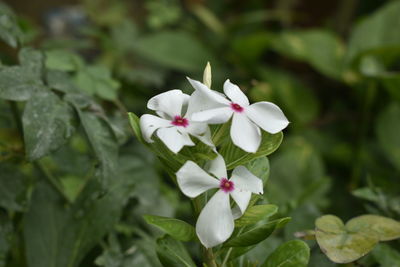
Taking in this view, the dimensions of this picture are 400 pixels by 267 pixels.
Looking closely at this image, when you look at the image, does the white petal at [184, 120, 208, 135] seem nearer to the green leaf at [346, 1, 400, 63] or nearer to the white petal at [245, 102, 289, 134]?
the white petal at [245, 102, 289, 134]

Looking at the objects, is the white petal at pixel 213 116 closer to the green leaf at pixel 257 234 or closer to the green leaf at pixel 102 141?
the green leaf at pixel 257 234

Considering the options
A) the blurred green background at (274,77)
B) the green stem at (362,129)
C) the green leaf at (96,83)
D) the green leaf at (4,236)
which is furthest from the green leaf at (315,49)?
the green leaf at (4,236)

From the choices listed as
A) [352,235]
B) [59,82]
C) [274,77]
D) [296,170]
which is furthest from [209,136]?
[274,77]

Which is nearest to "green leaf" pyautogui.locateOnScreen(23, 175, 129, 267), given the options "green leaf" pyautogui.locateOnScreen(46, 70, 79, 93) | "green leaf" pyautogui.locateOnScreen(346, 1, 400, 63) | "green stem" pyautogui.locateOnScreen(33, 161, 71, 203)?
"green stem" pyautogui.locateOnScreen(33, 161, 71, 203)

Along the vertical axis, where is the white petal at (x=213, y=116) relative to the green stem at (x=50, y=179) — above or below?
above

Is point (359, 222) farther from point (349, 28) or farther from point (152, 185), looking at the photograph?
point (349, 28)

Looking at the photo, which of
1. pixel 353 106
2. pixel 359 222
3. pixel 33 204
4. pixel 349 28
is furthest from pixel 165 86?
pixel 359 222
